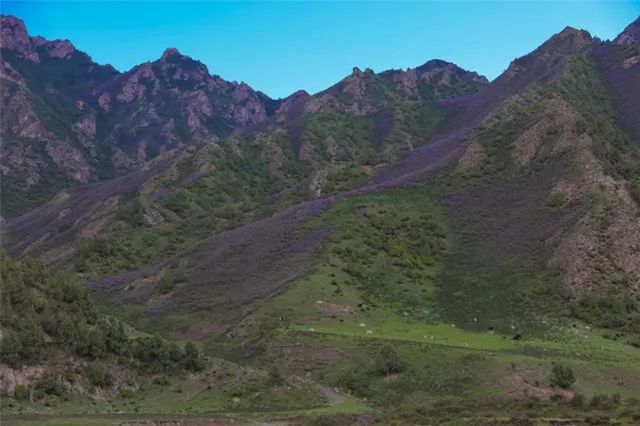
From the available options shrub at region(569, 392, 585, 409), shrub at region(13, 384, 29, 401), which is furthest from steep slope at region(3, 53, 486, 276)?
shrub at region(569, 392, 585, 409)

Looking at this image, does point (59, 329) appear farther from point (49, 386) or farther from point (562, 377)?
point (562, 377)

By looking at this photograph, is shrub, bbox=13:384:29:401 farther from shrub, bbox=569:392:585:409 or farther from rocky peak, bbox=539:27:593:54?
rocky peak, bbox=539:27:593:54

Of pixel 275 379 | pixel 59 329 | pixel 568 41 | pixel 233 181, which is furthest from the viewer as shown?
pixel 568 41

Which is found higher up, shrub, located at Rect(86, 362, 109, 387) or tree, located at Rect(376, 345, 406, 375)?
shrub, located at Rect(86, 362, 109, 387)

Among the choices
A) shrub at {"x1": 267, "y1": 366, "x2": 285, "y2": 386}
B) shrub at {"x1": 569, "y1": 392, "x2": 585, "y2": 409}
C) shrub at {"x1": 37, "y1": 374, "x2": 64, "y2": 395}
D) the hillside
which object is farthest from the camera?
shrub at {"x1": 267, "y1": 366, "x2": 285, "y2": 386}

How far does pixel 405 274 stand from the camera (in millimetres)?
68188

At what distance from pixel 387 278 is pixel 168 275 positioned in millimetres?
24399

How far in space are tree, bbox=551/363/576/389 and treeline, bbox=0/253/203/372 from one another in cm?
2153

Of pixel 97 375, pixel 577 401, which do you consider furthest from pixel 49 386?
pixel 577 401

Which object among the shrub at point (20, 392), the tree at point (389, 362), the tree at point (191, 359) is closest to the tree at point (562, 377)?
the tree at point (389, 362)

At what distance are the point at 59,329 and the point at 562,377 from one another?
94.7 ft

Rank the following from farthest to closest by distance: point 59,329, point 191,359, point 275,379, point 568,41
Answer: point 568,41
point 191,359
point 275,379
point 59,329

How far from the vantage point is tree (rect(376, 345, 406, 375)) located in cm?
4331

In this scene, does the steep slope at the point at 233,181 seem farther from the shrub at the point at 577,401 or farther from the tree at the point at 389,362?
the shrub at the point at 577,401
